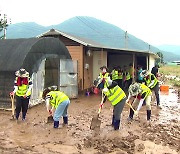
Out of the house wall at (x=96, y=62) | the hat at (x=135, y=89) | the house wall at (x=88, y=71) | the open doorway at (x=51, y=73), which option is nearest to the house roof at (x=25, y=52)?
the open doorway at (x=51, y=73)

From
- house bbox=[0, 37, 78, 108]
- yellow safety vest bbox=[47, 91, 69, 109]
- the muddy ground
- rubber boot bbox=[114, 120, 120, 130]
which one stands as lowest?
the muddy ground

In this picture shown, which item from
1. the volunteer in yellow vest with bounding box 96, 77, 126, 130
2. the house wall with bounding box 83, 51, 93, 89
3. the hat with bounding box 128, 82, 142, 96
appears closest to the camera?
the volunteer in yellow vest with bounding box 96, 77, 126, 130

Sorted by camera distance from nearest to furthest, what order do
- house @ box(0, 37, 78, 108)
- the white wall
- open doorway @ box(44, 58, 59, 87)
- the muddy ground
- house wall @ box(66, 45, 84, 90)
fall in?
the muddy ground → house @ box(0, 37, 78, 108) → open doorway @ box(44, 58, 59, 87) → house wall @ box(66, 45, 84, 90) → the white wall

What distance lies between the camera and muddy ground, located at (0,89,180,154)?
6.68 meters

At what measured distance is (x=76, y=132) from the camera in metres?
8.09

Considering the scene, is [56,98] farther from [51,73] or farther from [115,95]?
[51,73]

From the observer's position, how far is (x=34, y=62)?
12.2 m

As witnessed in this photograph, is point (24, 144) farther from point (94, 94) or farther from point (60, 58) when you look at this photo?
point (94, 94)

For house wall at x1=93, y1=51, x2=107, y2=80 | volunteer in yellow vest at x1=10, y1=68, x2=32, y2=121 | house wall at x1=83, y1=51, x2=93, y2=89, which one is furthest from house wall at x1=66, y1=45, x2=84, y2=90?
volunteer in yellow vest at x1=10, y1=68, x2=32, y2=121

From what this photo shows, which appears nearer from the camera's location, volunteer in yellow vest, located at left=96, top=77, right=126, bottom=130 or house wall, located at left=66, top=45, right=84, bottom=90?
volunteer in yellow vest, located at left=96, top=77, right=126, bottom=130

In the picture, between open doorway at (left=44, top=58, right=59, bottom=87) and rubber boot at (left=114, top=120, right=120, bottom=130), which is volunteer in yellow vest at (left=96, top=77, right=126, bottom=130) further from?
open doorway at (left=44, top=58, right=59, bottom=87)

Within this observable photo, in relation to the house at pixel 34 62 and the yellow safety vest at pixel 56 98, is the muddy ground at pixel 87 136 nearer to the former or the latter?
the yellow safety vest at pixel 56 98

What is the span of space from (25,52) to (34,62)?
57cm

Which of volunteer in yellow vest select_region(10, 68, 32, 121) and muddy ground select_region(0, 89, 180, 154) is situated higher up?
volunteer in yellow vest select_region(10, 68, 32, 121)
